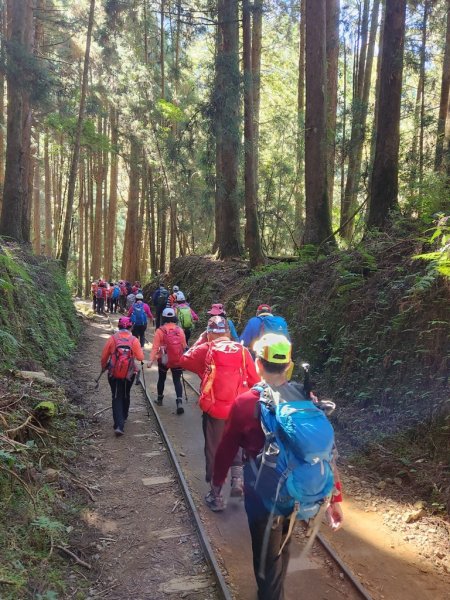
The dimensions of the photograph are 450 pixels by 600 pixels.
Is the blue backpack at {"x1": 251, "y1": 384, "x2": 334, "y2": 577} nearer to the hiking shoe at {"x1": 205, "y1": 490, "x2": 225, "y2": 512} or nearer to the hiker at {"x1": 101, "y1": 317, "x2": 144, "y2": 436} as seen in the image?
the hiking shoe at {"x1": 205, "y1": 490, "x2": 225, "y2": 512}

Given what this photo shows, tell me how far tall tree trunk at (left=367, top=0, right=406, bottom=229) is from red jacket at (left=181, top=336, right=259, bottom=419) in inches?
262

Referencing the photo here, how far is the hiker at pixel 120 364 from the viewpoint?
7.74 meters

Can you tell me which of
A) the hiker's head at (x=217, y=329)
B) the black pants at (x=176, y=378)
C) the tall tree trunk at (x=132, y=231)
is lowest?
the black pants at (x=176, y=378)

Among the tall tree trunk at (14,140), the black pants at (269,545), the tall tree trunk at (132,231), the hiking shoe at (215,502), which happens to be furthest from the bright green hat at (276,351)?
the tall tree trunk at (132,231)

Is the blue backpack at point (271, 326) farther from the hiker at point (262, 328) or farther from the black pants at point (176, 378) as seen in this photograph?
the black pants at point (176, 378)

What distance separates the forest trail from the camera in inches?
161

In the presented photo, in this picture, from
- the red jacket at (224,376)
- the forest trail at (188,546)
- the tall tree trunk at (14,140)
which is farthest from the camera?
the tall tree trunk at (14,140)

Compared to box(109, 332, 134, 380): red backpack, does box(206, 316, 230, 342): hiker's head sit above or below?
above

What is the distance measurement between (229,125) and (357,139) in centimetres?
494

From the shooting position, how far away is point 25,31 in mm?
14938

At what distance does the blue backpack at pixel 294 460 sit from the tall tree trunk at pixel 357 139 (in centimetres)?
1319

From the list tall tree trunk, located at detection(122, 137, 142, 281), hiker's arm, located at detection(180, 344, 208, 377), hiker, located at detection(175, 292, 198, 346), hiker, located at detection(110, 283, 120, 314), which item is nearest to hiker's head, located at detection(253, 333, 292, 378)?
hiker's arm, located at detection(180, 344, 208, 377)

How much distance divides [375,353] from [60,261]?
1710 centimetres

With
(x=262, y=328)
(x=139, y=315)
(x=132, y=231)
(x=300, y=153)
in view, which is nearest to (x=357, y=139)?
(x=300, y=153)
